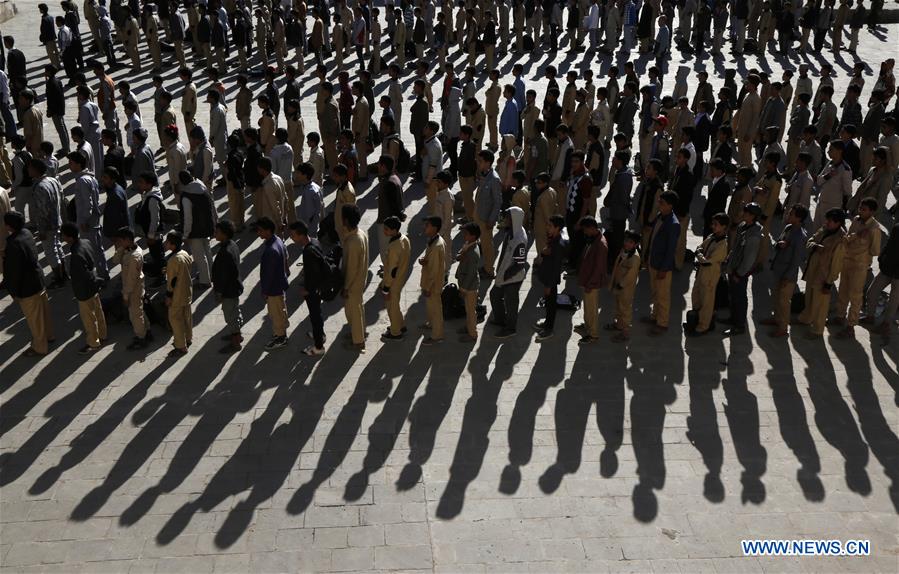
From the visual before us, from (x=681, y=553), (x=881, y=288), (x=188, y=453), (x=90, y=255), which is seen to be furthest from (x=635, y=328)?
(x=90, y=255)

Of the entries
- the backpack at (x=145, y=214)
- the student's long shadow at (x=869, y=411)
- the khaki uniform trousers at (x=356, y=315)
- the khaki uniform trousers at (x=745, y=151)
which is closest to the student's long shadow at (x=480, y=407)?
the khaki uniform trousers at (x=356, y=315)

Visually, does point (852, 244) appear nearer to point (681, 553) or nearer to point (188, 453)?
point (681, 553)

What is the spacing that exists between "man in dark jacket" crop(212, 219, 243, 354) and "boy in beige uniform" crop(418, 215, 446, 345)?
201 centimetres

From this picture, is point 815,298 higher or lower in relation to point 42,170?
lower

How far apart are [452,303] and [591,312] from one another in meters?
1.68

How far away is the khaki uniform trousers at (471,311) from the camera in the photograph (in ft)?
29.1

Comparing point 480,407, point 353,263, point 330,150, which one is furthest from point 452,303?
point 330,150

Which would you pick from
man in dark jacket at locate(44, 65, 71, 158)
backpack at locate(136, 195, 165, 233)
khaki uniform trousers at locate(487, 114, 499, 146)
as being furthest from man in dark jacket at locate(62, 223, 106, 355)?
khaki uniform trousers at locate(487, 114, 499, 146)

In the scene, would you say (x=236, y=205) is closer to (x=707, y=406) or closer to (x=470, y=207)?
(x=470, y=207)

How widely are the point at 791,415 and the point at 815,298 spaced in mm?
1908

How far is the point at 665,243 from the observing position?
8961 mm

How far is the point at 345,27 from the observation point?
21.0 m

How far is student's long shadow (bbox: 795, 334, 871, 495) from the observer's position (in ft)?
23.3

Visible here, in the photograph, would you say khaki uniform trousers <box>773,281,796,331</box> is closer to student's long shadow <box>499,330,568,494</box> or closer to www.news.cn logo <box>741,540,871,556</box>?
student's long shadow <box>499,330,568,494</box>
